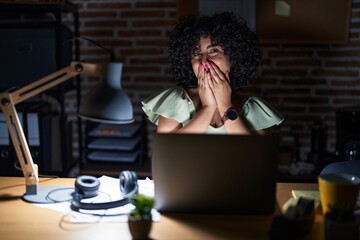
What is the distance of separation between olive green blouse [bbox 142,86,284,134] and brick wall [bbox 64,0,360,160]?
119cm

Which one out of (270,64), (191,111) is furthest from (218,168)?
(270,64)

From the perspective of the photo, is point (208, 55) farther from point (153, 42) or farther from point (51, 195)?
point (153, 42)

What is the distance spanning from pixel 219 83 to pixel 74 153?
1.71 m

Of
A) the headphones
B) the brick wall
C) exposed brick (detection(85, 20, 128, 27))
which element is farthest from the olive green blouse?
exposed brick (detection(85, 20, 128, 27))

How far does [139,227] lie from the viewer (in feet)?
3.70

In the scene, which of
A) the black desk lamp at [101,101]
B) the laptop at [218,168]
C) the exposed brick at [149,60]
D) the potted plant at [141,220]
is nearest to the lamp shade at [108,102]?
the black desk lamp at [101,101]

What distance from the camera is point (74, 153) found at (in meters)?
3.20

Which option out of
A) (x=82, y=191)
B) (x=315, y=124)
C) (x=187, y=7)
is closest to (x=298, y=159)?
(x=315, y=124)

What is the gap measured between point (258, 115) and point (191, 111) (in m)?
0.26

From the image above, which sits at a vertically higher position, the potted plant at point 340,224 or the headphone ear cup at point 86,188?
the potted plant at point 340,224

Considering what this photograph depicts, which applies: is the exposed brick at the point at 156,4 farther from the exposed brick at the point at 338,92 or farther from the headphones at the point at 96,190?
the headphones at the point at 96,190

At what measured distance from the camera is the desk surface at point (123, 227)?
1191 millimetres

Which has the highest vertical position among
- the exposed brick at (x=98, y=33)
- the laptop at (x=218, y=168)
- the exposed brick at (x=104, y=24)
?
the exposed brick at (x=104, y=24)

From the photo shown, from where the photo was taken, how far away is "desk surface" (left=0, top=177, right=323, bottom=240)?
1.19 meters
